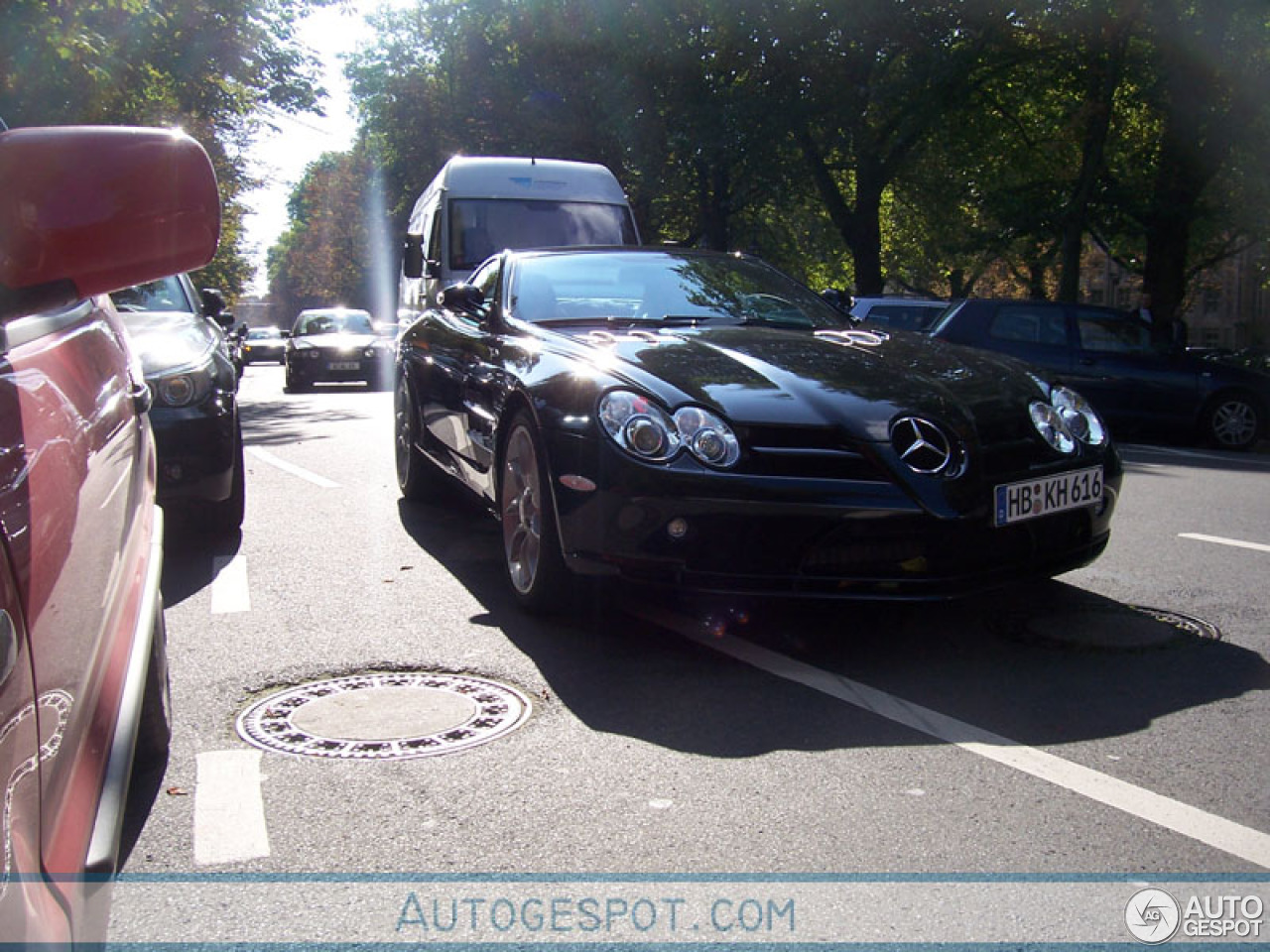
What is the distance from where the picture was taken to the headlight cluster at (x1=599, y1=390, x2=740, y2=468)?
4.51 metres

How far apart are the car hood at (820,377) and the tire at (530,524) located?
47 cm

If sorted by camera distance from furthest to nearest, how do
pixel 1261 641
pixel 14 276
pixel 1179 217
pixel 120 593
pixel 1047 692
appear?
pixel 1179 217, pixel 1261 641, pixel 1047 692, pixel 120 593, pixel 14 276

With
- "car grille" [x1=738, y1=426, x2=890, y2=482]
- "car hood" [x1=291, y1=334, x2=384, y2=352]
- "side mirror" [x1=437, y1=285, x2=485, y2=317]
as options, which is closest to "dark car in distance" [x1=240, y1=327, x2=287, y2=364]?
"car hood" [x1=291, y1=334, x2=384, y2=352]

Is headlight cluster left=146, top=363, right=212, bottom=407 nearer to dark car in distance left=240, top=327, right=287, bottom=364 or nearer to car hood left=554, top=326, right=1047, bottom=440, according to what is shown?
car hood left=554, top=326, right=1047, bottom=440

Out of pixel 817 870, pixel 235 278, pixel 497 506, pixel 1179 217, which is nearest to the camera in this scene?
pixel 817 870

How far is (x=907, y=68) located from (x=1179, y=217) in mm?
5440

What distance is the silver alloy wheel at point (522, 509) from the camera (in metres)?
5.18

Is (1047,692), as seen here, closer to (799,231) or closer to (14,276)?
(14,276)

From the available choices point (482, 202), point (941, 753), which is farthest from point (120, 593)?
point (482, 202)

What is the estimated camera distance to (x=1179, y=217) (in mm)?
20328

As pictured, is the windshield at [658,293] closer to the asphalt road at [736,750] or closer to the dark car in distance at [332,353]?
the asphalt road at [736,750]

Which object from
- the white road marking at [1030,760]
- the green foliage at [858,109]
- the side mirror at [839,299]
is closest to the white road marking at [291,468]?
the side mirror at [839,299]

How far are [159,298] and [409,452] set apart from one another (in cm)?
185

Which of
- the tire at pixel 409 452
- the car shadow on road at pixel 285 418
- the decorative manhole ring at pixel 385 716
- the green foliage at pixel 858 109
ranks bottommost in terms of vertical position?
the car shadow on road at pixel 285 418
